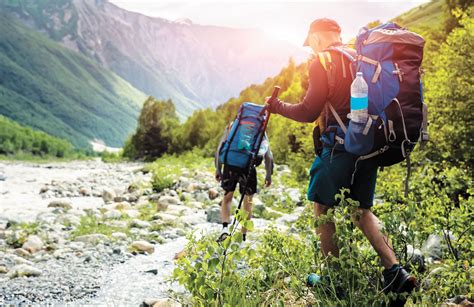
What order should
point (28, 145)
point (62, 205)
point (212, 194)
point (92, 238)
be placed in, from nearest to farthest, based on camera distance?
1. point (92, 238)
2. point (62, 205)
3. point (212, 194)
4. point (28, 145)

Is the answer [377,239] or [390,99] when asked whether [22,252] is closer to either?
[377,239]

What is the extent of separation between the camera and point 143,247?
780 centimetres

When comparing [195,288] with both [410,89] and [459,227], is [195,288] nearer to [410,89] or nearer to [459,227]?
[410,89]

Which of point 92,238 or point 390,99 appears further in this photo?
point 92,238

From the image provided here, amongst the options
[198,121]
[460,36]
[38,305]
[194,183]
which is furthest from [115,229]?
[198,121]

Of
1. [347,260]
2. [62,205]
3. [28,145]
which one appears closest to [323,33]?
[347,260]

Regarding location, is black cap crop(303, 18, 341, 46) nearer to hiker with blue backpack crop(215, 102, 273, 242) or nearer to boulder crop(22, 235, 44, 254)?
hiker with blue backpack crop(215, 102, 273, 242)

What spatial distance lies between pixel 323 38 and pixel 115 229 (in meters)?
6.96

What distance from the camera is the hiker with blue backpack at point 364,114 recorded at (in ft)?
10.4

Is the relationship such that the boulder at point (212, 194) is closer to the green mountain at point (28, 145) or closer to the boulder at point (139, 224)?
the boulder at point (139, 224)

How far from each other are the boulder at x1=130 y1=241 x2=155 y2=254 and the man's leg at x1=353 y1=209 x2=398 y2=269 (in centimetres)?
494

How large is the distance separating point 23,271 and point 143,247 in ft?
6.55

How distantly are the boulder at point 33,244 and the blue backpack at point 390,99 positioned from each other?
6.50 meters

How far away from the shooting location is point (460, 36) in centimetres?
1062
